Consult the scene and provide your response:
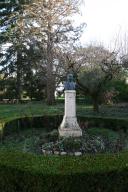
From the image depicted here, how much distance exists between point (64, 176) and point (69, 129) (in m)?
8.02

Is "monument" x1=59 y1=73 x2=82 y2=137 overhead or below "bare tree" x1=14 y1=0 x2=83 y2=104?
below

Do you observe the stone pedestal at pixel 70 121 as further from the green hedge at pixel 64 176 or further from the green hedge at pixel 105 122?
the green hedge at pixel 64 176

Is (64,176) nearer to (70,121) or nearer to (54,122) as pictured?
(70,121)

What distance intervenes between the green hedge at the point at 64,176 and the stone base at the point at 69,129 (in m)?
7.17

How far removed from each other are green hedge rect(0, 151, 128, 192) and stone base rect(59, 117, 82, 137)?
717 cm

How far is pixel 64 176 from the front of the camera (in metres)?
6.20

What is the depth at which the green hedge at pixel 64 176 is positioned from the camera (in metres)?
6.20

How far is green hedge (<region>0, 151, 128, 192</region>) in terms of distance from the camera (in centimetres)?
620

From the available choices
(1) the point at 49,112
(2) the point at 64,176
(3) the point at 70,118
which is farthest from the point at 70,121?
(2) the point at 64,176

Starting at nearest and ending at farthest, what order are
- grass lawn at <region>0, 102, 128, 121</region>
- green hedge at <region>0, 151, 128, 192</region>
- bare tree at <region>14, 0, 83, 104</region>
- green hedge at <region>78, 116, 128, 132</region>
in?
green hedge at <region>0, 151, 128, 192</region>, green hedge at <region>78, 116, 128, 132</region>, grass lawn at <region>0, 102, 128, 121</region>, bare tree at <region>14, 0, 83, 104</region>

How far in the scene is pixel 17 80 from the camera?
36188 mm

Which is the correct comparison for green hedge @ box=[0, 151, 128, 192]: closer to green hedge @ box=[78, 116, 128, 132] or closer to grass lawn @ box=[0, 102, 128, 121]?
green hedge @ box=[78, 116, 128, 132]

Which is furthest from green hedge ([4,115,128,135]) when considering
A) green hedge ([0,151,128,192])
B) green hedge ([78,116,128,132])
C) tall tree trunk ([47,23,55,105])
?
tall tree trunk ([47,23,55,105])

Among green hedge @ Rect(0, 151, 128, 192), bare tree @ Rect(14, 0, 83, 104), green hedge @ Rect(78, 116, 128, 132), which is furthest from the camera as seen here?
bare tree @ Rect(14, 0, 83, 104)
